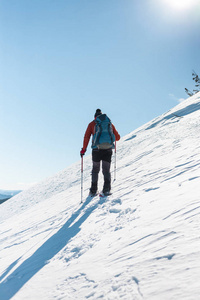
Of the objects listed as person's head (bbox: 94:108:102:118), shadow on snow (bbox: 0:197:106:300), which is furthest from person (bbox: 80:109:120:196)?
shadow on snow (bbox: 0:197:106:300)

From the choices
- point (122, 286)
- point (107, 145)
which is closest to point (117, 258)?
point (122, 286)

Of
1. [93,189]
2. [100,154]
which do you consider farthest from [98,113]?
[93,189]

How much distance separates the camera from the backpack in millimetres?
5535

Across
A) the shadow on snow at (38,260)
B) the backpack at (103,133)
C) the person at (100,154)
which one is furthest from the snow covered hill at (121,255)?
the backpack at (103,133)

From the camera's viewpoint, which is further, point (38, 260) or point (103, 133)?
point (103, 133)

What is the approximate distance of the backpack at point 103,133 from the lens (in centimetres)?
→ 554

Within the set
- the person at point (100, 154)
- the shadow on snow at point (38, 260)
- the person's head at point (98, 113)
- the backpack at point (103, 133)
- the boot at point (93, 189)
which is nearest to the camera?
the shadow on snow at point (38, 260)

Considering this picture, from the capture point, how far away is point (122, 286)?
188 centimetres

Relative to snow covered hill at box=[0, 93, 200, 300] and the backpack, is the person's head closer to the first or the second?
the backpack

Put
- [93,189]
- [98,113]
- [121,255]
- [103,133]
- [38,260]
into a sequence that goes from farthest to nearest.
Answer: [93,189] < [98,113] < [103,133] < [38,260] < [121,255]

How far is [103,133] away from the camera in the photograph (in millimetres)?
5555

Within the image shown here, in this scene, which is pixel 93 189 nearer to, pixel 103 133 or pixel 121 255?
pixel 103 133

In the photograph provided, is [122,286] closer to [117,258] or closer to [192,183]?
[117,258]

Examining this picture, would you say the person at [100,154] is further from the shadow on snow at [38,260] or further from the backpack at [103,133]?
the shadow on snow at [38,260]
